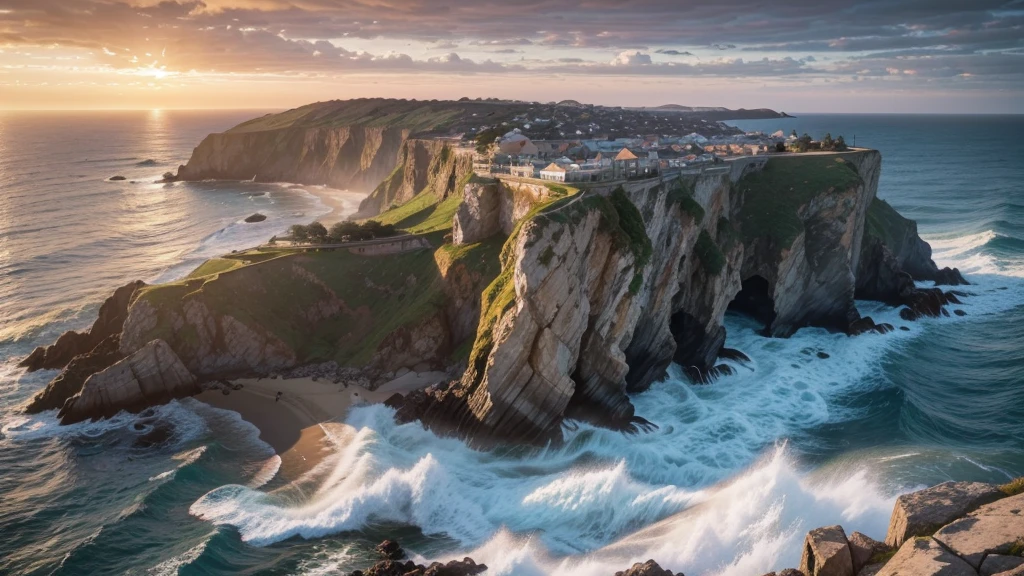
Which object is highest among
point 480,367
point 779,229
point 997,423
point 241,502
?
point 779,229

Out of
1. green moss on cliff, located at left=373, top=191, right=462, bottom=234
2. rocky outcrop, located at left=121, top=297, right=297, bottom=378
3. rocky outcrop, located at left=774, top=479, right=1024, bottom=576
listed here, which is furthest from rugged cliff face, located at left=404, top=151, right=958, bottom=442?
rocky outcrop, located at left=774, top=479, right=1024, bottom=576

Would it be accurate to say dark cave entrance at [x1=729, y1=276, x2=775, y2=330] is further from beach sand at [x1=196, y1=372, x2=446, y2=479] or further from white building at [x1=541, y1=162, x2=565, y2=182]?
beach sand at [x1=196, y1=372, x2=446, y2=479]

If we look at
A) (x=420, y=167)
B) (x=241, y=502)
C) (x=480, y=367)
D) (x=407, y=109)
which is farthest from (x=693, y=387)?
(x=407, y=109)

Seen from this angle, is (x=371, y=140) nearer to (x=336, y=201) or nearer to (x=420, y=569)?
(x=336, y=201)

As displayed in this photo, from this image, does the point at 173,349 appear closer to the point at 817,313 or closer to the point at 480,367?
the point at 480,367

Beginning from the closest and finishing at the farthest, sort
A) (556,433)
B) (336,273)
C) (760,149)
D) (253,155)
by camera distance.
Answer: (556,433) → (336,273) → (760,149) → (253,155)

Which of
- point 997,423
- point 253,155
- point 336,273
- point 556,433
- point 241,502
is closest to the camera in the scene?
point 241,502

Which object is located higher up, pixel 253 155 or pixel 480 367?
pixel 253 155
